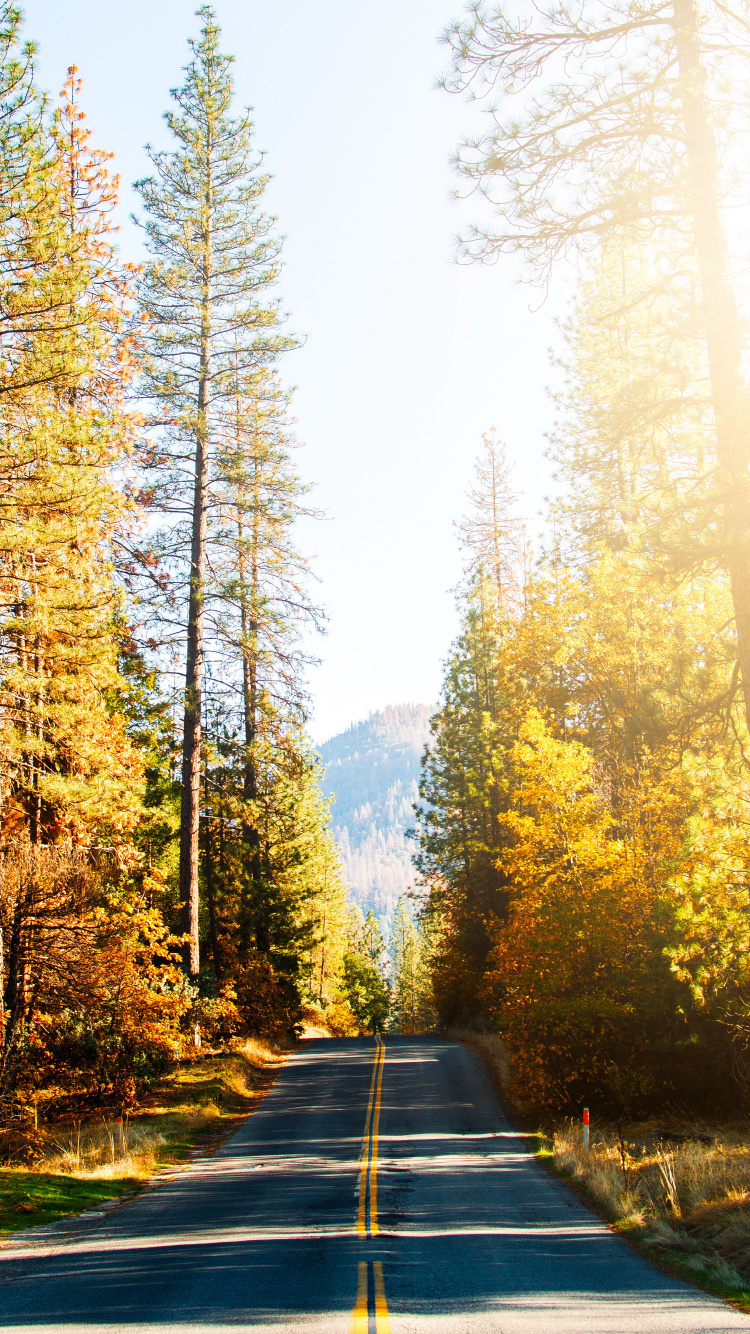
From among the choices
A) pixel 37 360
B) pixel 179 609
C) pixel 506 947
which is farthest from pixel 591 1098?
pixel 37 360

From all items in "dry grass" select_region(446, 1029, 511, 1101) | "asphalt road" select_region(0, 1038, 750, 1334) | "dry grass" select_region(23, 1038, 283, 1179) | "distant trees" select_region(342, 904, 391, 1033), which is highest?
"asphalt road" select_region(0, 1038, 750, 1334)

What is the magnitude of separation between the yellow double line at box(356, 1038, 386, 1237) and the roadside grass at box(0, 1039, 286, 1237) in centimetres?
250

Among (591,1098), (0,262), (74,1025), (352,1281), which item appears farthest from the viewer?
(591,1098)

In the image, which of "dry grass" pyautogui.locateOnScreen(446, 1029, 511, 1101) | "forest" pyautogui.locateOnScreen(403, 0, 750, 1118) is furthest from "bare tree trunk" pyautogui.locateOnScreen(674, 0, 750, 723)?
"dry grass" pyautogui.locateOnScreen(446, 1029, 511, 1101)

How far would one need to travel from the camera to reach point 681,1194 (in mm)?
10211

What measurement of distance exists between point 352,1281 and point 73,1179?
6.13 metres

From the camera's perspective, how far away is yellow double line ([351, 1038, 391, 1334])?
662 cm

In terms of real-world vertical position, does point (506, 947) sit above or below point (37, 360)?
below

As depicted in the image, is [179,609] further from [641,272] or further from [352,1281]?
[352,1281]

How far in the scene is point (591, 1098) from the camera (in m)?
16.3

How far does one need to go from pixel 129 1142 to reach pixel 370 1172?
4.22 meters

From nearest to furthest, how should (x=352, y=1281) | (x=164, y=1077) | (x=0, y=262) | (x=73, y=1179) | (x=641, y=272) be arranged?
(x=352, y=1281), (x=641, y=272), (x=73, y=1179), (x=0, y=262), (x=164, y=1077)

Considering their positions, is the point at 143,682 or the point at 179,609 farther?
the point at 143,682

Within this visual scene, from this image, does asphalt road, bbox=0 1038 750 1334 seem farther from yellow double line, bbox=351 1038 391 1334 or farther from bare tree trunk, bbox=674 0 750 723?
bare tree trunk, bbox=674 0 750 723
